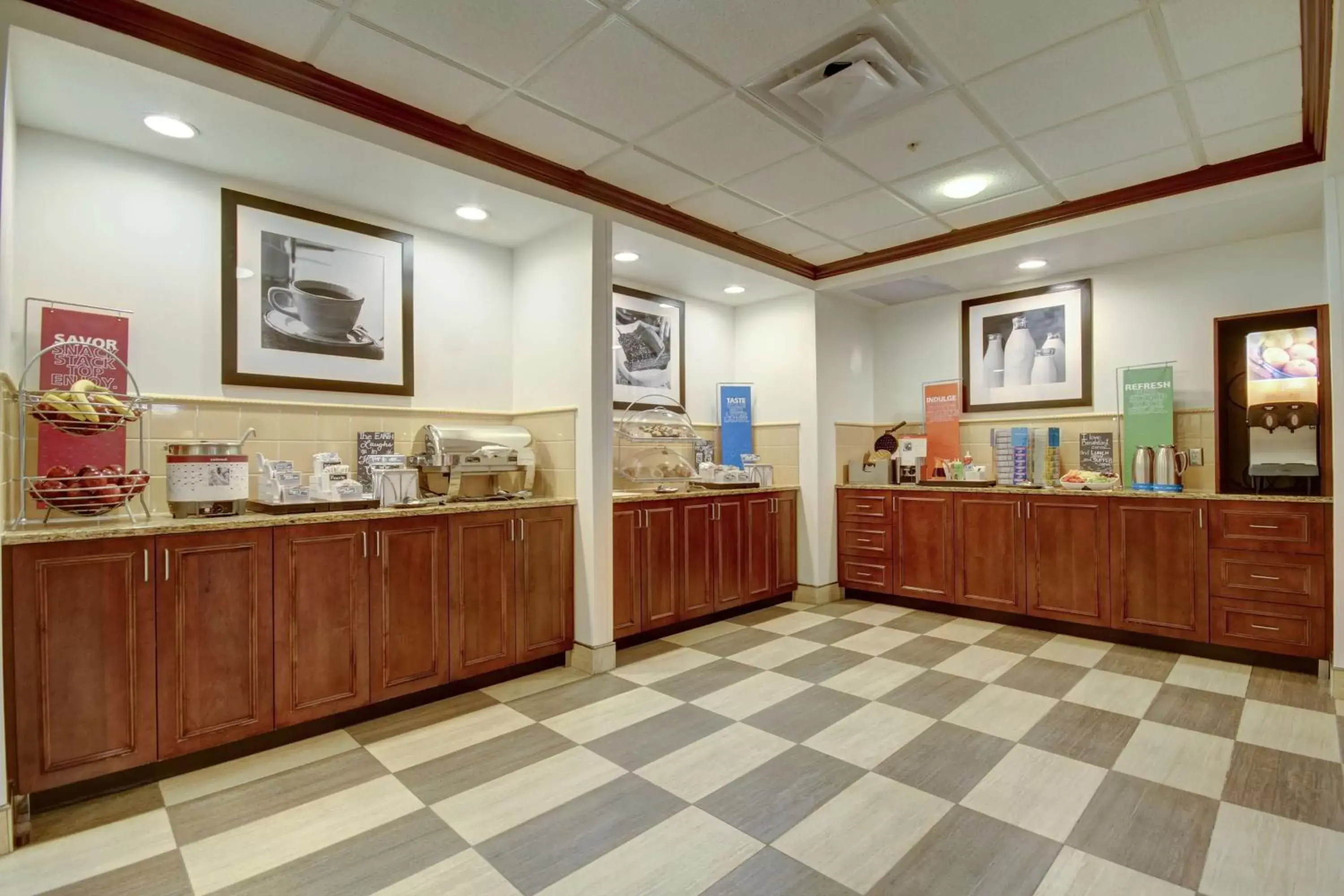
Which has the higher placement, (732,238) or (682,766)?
(732,238)

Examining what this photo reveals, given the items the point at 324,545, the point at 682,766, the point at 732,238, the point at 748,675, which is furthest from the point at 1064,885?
the point at 732,238

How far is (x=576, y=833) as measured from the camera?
2074mm

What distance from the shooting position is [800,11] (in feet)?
7.55

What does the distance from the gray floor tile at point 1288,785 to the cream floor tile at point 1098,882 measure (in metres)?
0.71

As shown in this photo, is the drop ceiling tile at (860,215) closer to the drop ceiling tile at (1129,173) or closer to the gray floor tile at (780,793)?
the drop ceiling tile at (1129,173)

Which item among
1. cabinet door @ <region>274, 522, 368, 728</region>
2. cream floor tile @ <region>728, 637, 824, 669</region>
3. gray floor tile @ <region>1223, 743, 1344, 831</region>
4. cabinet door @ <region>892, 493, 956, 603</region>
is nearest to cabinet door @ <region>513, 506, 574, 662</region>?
cabinet door @ <region>274, 522, 368, 728</region>

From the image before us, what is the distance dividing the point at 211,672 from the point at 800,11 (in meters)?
3.29

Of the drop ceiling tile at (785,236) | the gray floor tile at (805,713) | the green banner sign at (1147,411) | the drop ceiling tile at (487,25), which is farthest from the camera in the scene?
the drop ceiling tile at (785,236)

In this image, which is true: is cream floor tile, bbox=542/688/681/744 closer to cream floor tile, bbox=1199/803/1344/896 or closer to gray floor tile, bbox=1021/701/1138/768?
gray floor tile, bbox=1021/701/1138/768

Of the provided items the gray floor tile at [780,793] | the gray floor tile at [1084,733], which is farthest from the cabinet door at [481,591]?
the gray floor tile at [1084,733]

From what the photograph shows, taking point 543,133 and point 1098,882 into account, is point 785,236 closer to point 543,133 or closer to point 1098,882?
point 543,133

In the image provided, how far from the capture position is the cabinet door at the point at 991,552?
14.9 feet

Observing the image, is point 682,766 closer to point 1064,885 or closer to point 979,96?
point 1064,885

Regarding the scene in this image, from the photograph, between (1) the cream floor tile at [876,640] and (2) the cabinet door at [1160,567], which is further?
(1) the cream floor tile at [876,640]
